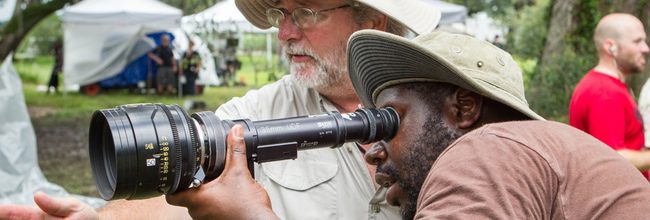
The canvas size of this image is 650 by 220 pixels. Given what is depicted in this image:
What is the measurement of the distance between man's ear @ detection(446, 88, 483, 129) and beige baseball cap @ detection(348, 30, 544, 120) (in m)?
0.04

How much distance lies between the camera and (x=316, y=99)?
2.78 meters

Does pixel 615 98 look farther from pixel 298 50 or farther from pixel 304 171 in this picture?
pixel 304 171

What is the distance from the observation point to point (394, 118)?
1996 millimetres

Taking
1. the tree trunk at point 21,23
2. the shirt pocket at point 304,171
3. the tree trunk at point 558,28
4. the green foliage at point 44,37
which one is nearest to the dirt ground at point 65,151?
the tree trunk at point 21,23

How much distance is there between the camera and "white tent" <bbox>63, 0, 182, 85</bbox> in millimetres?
18266

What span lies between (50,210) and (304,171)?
0.79m

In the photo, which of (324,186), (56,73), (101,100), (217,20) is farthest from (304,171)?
(56,73)

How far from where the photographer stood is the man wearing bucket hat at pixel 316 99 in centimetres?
249

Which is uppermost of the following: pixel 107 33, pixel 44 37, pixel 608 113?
pixel 608 113

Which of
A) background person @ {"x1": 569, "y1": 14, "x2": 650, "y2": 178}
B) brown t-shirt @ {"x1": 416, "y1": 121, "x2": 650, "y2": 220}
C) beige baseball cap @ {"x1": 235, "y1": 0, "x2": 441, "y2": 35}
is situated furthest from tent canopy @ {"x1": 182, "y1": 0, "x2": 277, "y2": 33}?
brown t-shirt @ {"x1": 416, "y1": 121, "x2": 650, "y2": 220}

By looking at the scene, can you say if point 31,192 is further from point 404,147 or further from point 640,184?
point 640,184

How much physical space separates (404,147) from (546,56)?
9.68 m

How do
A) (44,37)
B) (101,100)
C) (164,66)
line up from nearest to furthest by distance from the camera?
1. (101,100)
2. (164,66)
3. (44,37)

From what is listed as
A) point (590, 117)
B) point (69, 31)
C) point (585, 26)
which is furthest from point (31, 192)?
point (69, 31)
